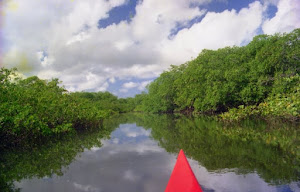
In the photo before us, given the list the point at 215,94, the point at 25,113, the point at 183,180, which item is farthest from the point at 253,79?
the point at 183,180

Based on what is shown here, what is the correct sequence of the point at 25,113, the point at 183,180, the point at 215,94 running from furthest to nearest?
1. the point at 215,94
2. the point at 25,113
3. the point at 183,180

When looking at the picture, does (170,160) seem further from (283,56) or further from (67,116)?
(283,56)

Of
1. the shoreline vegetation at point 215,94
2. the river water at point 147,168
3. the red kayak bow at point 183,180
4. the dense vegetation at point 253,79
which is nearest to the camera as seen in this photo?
the red kayak bow at point 183,180

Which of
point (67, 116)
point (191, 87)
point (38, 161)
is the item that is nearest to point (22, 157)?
Answer: point (38, 161)

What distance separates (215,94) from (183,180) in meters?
28.4

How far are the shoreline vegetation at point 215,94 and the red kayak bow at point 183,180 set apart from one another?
912 cm

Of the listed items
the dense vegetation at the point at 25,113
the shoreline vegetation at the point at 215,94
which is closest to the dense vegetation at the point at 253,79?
the shoreline vegetation at the point at 215,94

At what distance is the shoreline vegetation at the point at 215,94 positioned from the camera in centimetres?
1215

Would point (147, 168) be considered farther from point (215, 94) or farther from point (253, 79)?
point (215, 94)

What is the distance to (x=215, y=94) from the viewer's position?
31125mm

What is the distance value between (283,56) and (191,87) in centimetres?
1498

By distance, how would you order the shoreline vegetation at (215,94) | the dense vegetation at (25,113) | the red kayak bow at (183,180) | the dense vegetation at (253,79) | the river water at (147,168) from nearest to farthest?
the red kayak bow at (183,180), the river water at (147,168), the dense vegetation at (25,113), the shoreline vegetation at (215,94), the dense vegetation at (253,79)

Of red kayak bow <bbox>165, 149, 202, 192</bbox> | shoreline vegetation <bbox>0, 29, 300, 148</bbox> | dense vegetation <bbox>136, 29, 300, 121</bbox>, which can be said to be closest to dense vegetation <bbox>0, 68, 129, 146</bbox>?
shoreline vegetation <bbox>0, 29, 300, 148</bbox>

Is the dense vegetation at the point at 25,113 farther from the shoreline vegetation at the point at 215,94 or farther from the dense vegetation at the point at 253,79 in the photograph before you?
the dense vegetation at the point at 253,79
